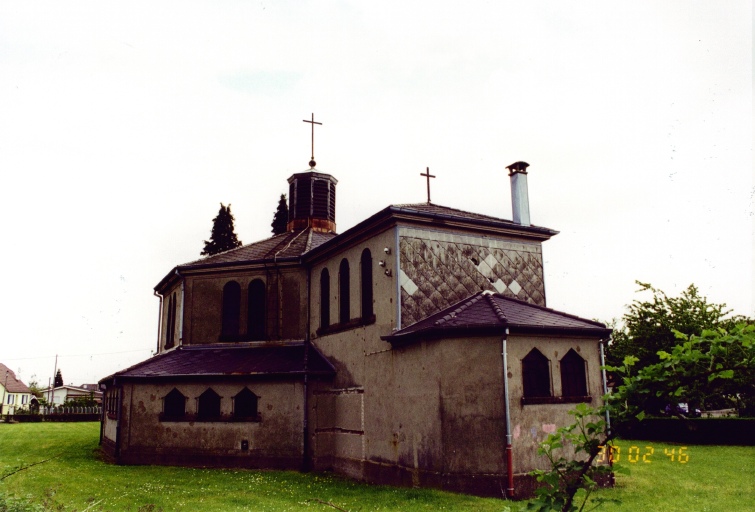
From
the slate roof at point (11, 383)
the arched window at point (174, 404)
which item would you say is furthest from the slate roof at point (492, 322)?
the slate roof at point (11, 383)

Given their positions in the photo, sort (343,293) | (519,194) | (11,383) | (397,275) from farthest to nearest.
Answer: (11,383)
(343,293)
(519,194)
(397,275)

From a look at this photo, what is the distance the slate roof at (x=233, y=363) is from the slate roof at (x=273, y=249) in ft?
10.4

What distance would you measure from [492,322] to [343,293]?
20.8 ft

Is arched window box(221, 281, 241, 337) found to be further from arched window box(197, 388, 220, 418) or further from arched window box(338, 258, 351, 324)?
arched window box(338, 258, 351, 324)

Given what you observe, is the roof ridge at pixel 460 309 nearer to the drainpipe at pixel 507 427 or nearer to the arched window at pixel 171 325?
the drainpipe at pixel 507 427

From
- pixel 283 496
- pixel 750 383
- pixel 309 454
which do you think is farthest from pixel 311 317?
pixel 750 383

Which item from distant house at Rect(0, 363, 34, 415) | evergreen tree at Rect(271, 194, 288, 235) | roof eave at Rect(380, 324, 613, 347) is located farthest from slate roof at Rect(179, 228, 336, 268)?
distant house at Rect(0, 363, 34, 415)

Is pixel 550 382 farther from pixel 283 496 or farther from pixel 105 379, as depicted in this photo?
pixel 105 379

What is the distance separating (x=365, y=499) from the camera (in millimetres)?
12727

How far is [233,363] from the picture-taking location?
19.4 meters

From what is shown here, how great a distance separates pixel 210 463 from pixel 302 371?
4.13 meters

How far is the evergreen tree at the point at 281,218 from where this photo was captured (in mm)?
36209

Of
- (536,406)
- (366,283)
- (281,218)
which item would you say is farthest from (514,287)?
(281,218)

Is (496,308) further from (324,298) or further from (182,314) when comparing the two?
(182,314)
